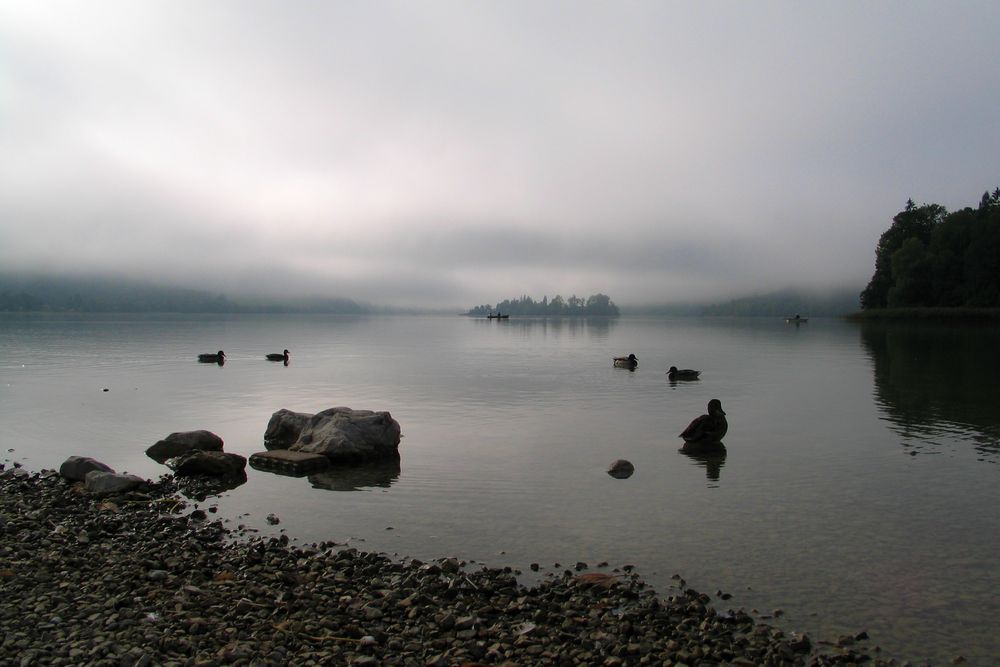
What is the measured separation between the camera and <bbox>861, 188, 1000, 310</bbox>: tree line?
153 meters

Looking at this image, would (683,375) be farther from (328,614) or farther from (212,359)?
(212,359)

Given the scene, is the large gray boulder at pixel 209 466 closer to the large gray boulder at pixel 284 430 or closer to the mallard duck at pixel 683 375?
the large gray boulder at pixel 284 430

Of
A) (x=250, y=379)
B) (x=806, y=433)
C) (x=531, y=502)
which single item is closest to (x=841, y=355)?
(x=806, y=433)

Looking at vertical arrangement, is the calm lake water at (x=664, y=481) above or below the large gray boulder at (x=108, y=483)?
below

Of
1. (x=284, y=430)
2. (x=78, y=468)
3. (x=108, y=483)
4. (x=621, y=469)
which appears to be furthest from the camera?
(x=284, y=430)

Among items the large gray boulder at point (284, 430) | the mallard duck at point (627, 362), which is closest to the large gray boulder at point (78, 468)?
the large gray boulder at point (284, 430)

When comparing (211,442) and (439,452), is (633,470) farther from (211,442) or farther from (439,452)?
(211,442)

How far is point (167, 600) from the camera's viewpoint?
10.6 metres

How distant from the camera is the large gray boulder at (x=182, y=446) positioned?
22.6 meters

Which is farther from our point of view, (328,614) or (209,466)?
(209,466)

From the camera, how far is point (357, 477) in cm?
2019

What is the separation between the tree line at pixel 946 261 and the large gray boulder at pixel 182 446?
176 metres

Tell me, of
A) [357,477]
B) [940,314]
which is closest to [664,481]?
[357,477]

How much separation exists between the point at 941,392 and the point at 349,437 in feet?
115
